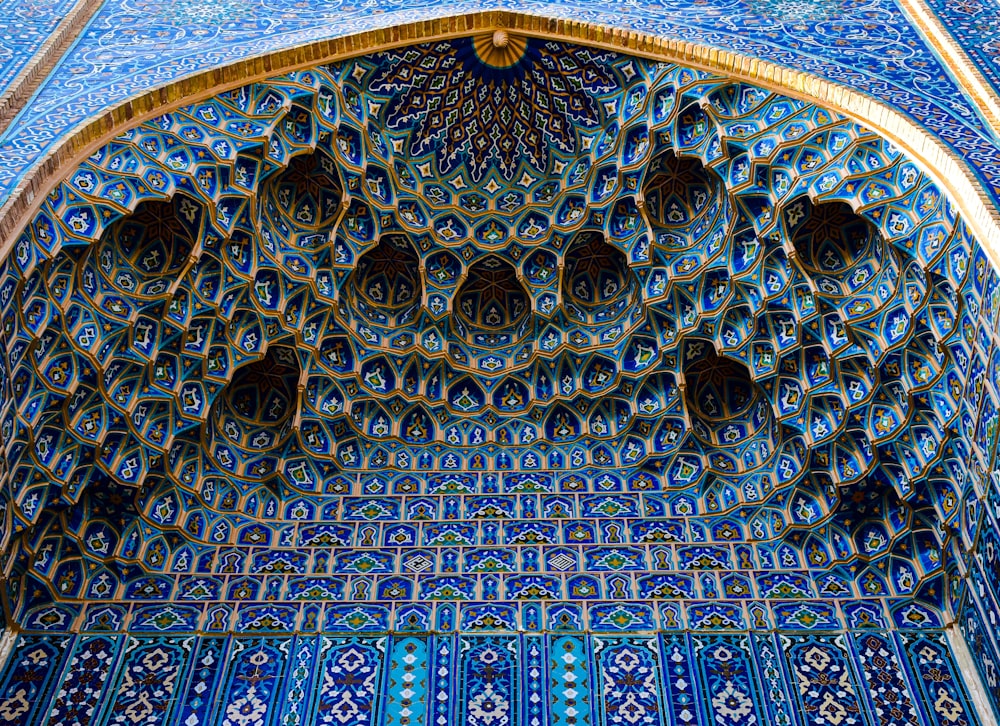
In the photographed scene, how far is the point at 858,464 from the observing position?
7.74 m

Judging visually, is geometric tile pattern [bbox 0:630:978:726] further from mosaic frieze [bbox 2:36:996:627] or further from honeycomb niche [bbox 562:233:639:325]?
honeycomb niche [bbox 562:233:639:325]

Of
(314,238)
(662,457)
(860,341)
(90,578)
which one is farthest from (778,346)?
(90,578)

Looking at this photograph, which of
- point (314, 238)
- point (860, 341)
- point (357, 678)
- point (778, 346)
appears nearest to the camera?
point (357, 678)

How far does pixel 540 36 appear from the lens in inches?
343


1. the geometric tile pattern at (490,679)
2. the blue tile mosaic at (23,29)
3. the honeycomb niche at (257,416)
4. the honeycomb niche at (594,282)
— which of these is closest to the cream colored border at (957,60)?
the honeycomb niche at (594,282)

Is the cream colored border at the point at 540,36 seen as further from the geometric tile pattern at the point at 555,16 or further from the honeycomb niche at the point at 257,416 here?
the honeycomb niche at the point at 257,416

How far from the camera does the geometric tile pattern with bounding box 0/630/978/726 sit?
6906mm

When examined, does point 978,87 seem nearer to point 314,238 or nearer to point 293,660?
point 314,238

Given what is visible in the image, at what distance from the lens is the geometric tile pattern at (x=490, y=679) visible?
22.7 feet

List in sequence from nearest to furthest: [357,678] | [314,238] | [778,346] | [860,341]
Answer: [357,678]
[860,341]
[778,346]
[314,238]

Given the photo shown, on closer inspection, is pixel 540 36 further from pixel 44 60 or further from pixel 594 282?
pixel 44 60

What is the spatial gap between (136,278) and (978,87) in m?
5.81

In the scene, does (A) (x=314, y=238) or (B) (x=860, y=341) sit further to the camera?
(A) (x=314, y=238)

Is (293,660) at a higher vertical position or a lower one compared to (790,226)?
lower
